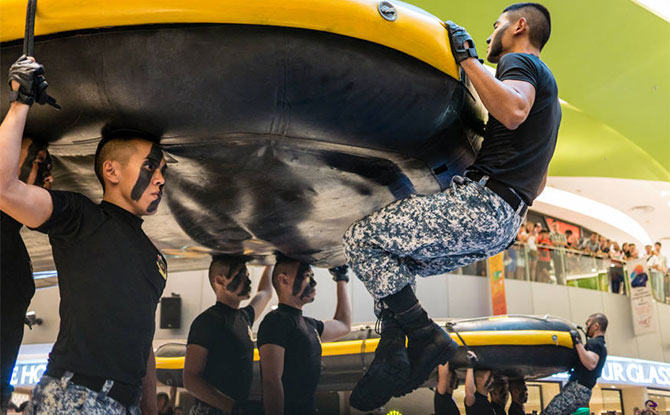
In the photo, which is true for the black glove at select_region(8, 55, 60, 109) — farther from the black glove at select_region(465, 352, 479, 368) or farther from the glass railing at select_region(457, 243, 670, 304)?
the glass railing at select_region(457, 243, 670, 304)

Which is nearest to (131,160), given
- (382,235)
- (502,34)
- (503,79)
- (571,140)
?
(382,235)

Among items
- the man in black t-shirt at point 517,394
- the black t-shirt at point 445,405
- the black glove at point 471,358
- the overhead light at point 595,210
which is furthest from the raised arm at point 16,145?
the overhead light at point 595,210

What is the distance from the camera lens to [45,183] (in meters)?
1.88

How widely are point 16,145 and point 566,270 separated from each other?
12295mm

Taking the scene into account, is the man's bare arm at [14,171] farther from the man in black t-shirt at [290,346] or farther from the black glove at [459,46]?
the man in black t-shirt at [290,346]

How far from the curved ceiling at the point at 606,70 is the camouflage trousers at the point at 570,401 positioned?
3922mm

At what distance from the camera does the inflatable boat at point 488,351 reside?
562 cm

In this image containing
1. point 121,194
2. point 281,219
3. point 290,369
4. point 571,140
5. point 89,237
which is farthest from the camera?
point 571,140

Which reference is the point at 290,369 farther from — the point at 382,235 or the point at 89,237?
the point at 89,237

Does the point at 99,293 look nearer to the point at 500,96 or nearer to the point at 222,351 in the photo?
the point at 500,96

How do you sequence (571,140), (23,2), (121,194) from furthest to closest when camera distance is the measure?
1. (571,140)
2. (121,194)
3. (23,2)

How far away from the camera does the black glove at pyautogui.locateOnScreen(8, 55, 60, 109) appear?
142cm

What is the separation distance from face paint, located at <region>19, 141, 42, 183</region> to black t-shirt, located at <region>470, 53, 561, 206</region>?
143cm

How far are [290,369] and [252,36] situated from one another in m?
2.47
